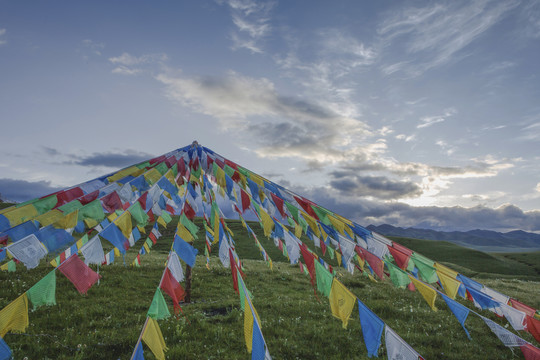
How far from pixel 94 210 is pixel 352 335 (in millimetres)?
7750

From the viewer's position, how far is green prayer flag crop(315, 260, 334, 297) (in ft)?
14.2

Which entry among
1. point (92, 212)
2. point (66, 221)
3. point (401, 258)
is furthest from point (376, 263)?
point (66, 221)

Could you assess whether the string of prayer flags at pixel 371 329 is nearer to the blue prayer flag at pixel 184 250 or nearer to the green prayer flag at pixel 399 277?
the green prayer flag at pixel 399 277

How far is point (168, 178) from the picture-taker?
7.91 meters

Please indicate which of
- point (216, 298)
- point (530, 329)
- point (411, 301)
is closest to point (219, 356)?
point (216, 298)

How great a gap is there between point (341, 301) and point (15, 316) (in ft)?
14.4

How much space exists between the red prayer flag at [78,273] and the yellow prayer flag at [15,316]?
0.52 m

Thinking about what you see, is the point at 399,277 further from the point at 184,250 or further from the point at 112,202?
the point at 112,202

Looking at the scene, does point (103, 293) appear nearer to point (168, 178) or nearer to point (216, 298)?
point (216, 298)

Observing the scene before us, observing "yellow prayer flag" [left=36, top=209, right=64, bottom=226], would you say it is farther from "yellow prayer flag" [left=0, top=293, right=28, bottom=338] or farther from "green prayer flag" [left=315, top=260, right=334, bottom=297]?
"green prayer flag" [left=315, top=260, right=334, bottom=297]

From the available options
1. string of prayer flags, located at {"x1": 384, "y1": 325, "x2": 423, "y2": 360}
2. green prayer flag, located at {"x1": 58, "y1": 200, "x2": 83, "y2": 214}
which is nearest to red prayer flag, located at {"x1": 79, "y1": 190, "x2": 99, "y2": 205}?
green prayer flag, located at {"x1": 58, "y1": 200, "x2": 83, "y2": 214}

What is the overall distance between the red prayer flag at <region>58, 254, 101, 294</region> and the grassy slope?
136 inches

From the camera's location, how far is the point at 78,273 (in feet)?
12.9

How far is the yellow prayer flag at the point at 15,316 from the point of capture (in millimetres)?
3375
